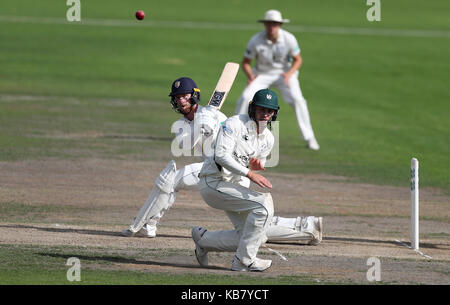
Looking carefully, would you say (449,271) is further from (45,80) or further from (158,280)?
(45,80)

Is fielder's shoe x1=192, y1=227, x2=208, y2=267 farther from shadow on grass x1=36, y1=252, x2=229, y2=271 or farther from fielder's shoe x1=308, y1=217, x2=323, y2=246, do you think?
fielder's shoe x1=308, y1=217, x2=323, y2=246

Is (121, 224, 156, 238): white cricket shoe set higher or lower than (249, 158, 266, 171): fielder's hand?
lower

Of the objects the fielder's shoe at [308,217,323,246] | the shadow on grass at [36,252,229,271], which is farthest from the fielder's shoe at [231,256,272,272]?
the fielder's shoe at [308,217,323,246]

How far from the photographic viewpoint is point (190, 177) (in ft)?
35.0

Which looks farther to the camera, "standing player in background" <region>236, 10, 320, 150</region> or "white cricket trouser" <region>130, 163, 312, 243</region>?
"standing player in background" <region>236, 10, 320, 150</region>

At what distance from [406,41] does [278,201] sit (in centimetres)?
2334

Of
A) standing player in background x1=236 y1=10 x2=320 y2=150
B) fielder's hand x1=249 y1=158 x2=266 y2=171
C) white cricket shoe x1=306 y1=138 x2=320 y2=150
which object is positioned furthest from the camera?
white cricket shoe x1=306 y1=138 x2=320 y2=150

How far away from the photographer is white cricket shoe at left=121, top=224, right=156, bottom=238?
10742 mm

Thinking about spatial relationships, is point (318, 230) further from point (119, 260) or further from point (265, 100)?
point (119, 260)

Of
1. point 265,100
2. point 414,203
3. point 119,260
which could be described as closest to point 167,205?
point 119,260

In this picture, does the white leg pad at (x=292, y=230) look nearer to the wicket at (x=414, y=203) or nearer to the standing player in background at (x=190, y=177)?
the standing player in background at (x=190, y=177)

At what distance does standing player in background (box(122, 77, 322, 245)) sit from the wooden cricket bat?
1.63ft

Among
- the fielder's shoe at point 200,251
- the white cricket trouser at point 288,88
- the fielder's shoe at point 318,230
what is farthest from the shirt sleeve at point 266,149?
the white cricket trouser at point 288,88

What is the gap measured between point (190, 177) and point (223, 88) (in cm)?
139
